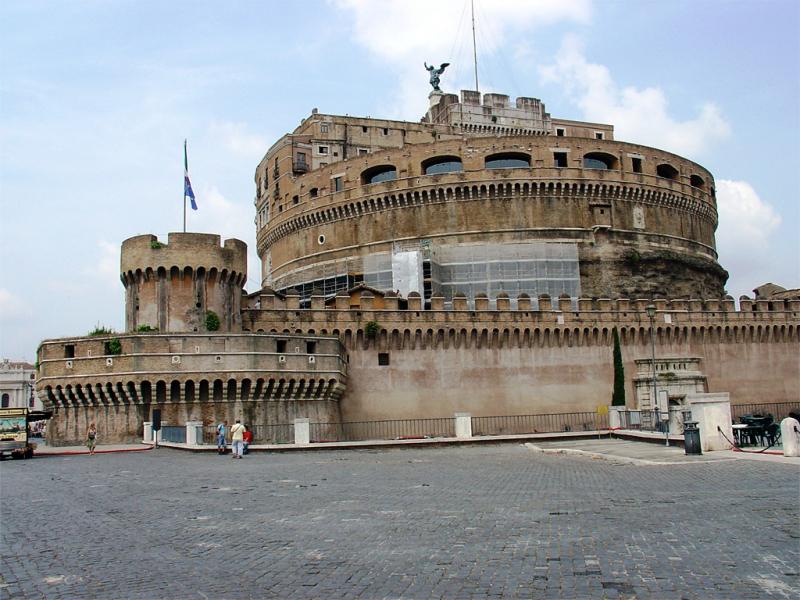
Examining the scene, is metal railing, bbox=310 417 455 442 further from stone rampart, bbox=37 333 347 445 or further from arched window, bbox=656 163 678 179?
arched window, bbox=656 163 678 179

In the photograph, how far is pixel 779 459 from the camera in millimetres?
17047

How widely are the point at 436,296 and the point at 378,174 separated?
14.3m

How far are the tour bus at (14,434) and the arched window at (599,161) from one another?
36.7m

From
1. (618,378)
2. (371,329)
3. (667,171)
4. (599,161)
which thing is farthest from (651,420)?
(667,171)

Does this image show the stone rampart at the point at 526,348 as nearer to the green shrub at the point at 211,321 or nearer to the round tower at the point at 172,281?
the green shrub at the point at 211,321

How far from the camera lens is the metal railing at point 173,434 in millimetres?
27359

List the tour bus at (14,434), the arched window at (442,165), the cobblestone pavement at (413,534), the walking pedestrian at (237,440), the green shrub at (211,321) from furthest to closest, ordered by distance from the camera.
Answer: the arched window at (442,165) < the green shrub at (211,321) < the tour bus at (14,434) < the walking pedestrian at (237,440) < the cobblestone pavement at (413,534)

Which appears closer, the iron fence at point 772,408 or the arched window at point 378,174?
the iron fence at point 772,408

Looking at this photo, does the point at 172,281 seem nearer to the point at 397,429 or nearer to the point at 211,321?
the point at 211,321

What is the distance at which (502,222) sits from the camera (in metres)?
48.2

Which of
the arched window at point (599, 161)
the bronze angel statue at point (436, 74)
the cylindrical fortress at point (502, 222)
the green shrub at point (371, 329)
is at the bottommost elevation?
the green shrub at point (371, 329)

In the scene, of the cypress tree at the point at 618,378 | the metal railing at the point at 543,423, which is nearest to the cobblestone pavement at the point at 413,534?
the metal railing at the point at 543,423

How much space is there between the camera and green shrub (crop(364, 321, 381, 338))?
37.1m

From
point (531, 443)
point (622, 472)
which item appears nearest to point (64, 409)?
point (531, 443)
